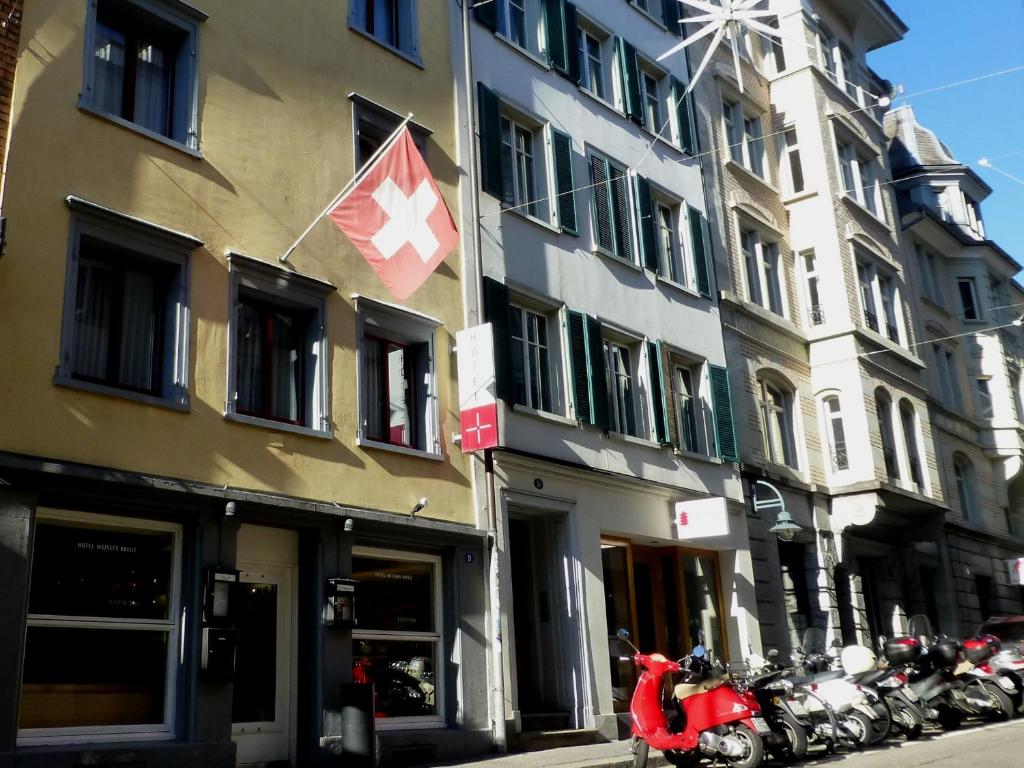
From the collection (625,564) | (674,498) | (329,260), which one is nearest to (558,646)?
(625,564)

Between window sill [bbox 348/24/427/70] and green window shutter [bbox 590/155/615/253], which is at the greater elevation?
window sill [bbox 348/24/427/70]

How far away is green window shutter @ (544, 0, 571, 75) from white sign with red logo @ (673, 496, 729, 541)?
8049 millimetres

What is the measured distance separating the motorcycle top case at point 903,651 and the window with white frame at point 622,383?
5431 millimetres

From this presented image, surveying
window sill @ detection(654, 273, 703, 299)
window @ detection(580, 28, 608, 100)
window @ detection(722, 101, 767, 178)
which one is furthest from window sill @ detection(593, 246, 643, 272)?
window @ detection(722, 101, 767, 178)

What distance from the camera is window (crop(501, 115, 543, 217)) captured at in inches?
710

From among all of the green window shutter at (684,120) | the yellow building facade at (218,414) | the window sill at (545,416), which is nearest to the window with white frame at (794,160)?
the green window shutter at (684,120)

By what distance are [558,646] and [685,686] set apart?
4.36 m

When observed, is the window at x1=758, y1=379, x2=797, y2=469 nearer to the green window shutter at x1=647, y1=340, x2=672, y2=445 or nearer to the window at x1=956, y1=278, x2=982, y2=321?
the green window shutter at x1=647, y1=340, x2=672, y2=445

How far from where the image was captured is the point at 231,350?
12.6 meters

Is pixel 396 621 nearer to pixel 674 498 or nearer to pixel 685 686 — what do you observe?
pixel 685 686

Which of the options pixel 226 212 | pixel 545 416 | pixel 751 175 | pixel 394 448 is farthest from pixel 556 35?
pixel 394 448

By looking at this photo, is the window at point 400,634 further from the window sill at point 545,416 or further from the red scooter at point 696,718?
the red scooter at point 696,718

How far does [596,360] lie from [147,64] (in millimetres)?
8482

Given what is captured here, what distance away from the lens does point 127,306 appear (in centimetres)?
1203
